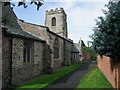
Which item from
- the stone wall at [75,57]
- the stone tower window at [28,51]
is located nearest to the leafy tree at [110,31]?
the stone tower window at [28,51]

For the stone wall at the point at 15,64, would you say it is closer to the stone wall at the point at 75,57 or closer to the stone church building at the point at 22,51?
the stone church building at the point at 22,51

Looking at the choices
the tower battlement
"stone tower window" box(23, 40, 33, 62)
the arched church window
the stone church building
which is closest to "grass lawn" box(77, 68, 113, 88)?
the stone church building

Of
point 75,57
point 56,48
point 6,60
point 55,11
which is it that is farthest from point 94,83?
point 75,57

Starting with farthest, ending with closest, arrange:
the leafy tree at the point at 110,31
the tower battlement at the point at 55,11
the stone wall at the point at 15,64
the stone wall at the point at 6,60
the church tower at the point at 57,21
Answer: the tower battlement at the point at 55,11
the church tower at the point at 57,21
the stone wall at the point at 15,64
the stone wall at the point at 6,60
the leafy tree at the point at 110,31

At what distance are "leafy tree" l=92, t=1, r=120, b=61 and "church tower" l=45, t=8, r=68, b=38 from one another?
28.3 m

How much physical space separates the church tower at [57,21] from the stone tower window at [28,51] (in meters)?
22.4

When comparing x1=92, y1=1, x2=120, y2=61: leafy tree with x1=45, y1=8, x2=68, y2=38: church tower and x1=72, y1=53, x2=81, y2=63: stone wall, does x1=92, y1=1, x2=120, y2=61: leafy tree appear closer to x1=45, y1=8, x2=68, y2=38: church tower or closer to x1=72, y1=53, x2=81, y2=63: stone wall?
x1=45, y1=8, x2=68, y2=38: church tower

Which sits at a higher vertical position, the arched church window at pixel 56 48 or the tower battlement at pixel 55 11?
the tower battlement at pixel 55 11

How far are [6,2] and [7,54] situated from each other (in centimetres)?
950

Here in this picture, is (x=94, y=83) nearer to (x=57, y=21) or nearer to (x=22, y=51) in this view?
(x=22, y=51)

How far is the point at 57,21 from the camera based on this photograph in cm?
4059

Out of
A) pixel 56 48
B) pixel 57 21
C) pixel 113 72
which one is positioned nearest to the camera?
pixel 113 72

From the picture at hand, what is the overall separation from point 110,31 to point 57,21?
30.9m

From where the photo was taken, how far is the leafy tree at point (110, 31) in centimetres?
985
